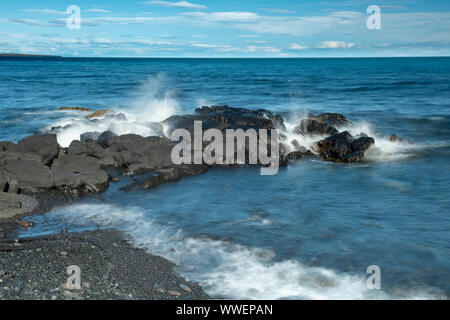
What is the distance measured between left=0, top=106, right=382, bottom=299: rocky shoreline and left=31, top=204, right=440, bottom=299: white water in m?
0.46

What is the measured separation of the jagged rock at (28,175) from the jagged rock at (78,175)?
0.81 ft

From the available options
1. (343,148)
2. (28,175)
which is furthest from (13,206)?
(343,148)

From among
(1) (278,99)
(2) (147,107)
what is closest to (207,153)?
(2) (147,107)

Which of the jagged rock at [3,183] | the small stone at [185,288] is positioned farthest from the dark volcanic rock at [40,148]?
the small stone at [185,288]

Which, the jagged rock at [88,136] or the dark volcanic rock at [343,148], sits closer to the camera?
the dark volcanic rock at [343,148]

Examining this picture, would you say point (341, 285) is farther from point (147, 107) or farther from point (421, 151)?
point (147, 107)

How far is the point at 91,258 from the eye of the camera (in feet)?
25.7

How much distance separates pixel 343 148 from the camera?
16781 mm

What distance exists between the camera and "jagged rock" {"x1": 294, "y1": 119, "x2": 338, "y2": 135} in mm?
19125

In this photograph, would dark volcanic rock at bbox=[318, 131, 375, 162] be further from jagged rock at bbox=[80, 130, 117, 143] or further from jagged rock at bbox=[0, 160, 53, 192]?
jagged rock at bbox=[0, 160, 53, 192]

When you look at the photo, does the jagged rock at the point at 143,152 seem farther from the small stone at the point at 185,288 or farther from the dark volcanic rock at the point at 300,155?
the small stone at the point at 185,288

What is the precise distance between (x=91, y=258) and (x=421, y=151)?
50.7 ft

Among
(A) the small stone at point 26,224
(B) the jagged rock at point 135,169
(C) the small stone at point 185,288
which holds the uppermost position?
(B) the jagged rock at point 135,169

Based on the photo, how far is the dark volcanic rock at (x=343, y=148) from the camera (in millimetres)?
16516
